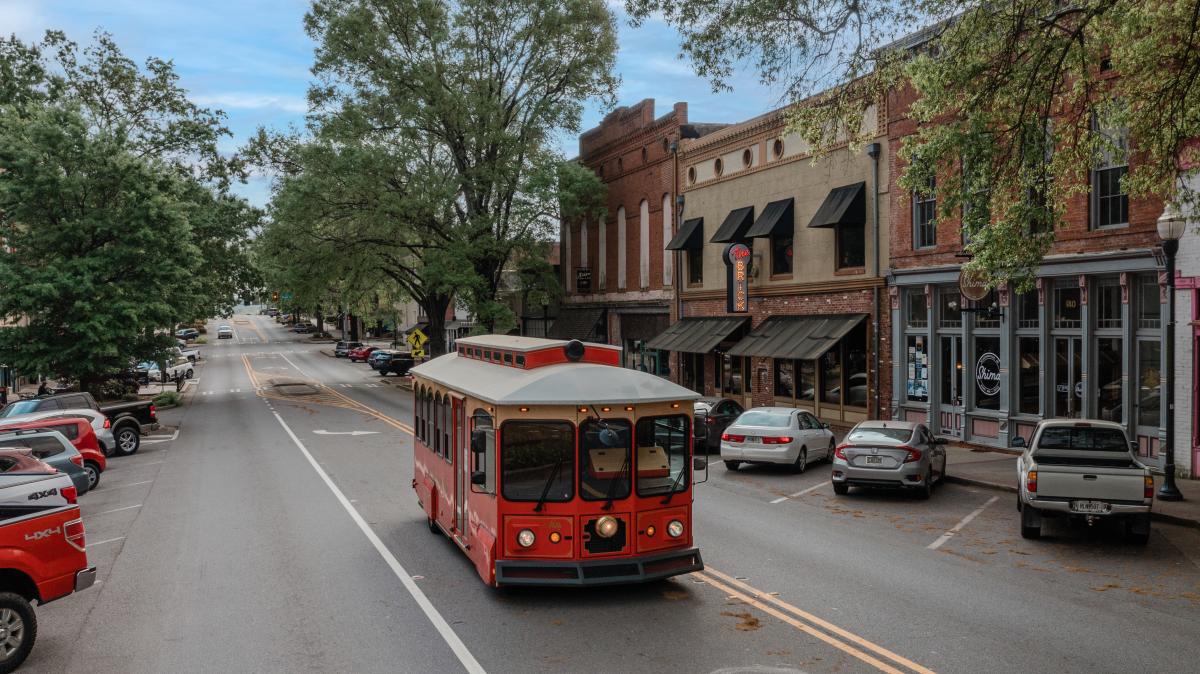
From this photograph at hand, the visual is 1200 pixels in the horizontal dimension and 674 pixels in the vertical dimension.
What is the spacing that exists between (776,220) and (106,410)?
20757mm

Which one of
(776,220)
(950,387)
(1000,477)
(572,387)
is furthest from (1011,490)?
(776,220)

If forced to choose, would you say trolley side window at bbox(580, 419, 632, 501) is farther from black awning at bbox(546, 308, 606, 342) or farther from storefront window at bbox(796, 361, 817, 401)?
black awning at bbox(546, 308, 606, 342)

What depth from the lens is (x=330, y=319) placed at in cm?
11612

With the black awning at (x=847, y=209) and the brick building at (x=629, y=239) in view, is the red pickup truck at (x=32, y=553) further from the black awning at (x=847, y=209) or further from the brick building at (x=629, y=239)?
the brick building at (x=629, y=239)

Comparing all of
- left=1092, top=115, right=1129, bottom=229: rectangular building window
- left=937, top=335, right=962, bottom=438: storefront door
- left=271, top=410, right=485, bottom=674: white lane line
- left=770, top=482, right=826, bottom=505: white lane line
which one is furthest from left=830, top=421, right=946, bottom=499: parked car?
left=271, top=410, right=485, bottom=674: white lane line

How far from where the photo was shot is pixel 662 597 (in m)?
9.82

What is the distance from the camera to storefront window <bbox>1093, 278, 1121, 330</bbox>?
61.7ft

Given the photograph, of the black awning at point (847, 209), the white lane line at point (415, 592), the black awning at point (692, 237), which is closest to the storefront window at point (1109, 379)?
the black awning at point (847, 209)

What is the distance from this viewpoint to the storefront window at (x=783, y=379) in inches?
1120

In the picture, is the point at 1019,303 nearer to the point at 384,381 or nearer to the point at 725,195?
the point at 725,195

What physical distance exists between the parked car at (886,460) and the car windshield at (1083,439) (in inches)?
112

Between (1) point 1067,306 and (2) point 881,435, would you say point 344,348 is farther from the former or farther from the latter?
(2) point 881,435

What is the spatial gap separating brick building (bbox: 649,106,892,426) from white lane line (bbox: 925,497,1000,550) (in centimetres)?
875

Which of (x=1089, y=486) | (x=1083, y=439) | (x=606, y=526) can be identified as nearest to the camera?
(x=606, y=526)
